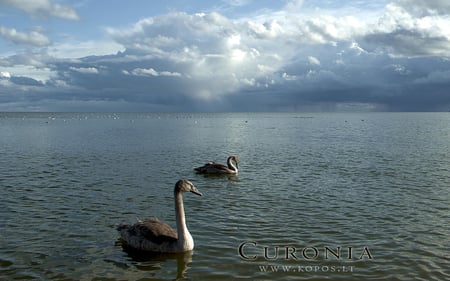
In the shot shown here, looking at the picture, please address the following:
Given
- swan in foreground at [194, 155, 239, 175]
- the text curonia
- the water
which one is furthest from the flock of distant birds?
swan in foreground at [194, 155, 239, 175]

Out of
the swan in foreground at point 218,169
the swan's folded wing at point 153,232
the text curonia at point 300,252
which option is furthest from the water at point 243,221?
the swan in foreground at point 218,169

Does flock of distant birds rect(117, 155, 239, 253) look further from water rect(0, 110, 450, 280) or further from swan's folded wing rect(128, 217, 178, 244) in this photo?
water rect(0, 110, 450, 280)

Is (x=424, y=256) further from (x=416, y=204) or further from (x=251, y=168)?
(x=251, y=168)

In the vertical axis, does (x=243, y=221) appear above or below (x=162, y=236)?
below

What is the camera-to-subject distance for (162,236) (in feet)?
40.0

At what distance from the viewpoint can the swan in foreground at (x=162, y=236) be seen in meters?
12.0

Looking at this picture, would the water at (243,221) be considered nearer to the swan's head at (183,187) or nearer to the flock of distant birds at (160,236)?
the flock of distant birds at (160,236)

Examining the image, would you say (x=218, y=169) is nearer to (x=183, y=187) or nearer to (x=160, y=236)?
(x=183, y=187)

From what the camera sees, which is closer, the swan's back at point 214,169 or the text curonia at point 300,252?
the text curonia at point 300,252

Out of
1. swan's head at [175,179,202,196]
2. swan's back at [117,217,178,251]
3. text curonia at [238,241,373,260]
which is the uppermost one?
swan's head at [175,179,202,196]

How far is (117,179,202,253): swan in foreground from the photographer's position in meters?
12.0

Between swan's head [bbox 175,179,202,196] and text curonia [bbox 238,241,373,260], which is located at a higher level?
swan's head [bbox 175,179,202,196]

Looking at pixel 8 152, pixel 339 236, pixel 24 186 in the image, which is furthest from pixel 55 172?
pixel 339 236

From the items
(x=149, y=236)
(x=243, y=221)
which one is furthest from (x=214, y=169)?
(x=149, y=236)
